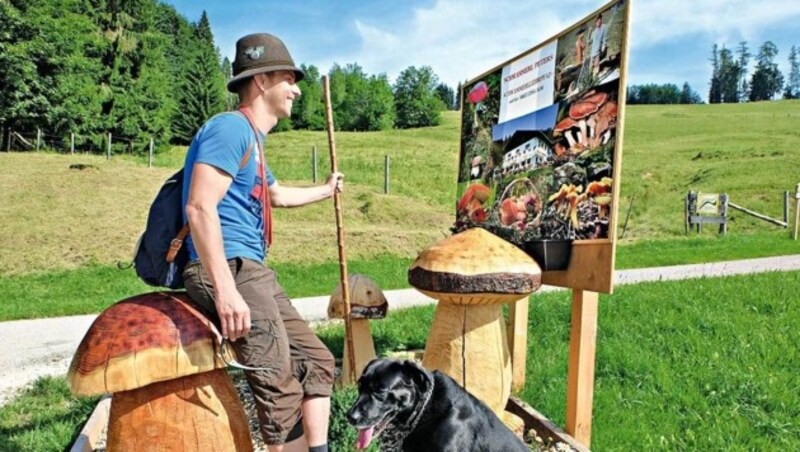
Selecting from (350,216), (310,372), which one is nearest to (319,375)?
(310,372)

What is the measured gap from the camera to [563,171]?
3.87m

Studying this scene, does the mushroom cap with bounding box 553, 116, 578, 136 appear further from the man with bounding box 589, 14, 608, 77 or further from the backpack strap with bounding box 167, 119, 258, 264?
the backpack strap with bounding box 167, 119, 258, 264

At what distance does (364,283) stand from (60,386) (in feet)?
10.3

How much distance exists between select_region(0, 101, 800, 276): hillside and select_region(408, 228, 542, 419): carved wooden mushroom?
11.1m

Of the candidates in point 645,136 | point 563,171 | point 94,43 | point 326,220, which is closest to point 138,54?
point 94,43

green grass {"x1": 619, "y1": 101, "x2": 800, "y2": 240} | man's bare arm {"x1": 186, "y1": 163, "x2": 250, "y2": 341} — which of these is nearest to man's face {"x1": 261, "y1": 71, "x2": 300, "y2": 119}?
man's bare arm {"x1": 186, "y1": 163, "x2": 250, "y2": 341}

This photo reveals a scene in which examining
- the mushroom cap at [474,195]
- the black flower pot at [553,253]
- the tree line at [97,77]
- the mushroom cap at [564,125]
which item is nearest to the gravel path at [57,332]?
the mushroom cap at [474,195]

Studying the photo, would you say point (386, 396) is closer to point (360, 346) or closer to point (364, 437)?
point (364, 437)

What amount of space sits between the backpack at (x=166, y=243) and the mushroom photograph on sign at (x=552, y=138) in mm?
1869

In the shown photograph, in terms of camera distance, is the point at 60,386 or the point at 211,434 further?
the point at 60,386

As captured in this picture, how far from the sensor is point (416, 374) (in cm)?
269

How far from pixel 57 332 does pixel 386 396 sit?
730 cm

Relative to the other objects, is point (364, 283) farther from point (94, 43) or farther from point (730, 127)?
point (730, 127)

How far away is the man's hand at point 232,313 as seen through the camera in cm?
250
